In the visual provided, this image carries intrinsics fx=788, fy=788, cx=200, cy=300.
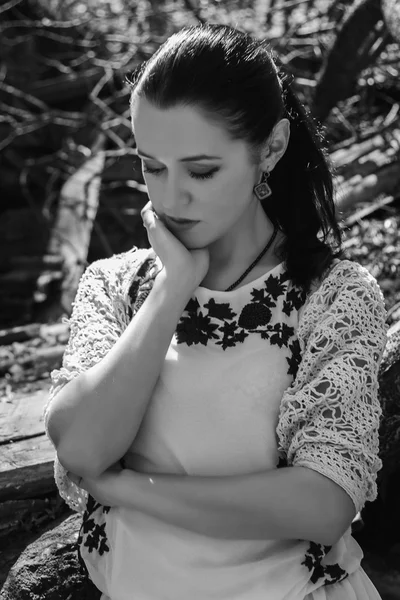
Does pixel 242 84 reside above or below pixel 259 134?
above

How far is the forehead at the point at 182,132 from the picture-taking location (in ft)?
5.94

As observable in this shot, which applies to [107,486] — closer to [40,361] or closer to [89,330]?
[89,330]

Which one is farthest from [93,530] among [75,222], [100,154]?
[100,154]

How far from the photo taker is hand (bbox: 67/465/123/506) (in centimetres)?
186

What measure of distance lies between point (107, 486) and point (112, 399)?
0.21m

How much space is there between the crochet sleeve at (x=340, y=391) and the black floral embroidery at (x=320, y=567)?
156 millimetres

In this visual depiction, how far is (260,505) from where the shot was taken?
1736mm

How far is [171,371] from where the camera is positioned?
199 cm

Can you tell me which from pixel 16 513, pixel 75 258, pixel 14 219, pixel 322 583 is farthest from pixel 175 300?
pixel 14 219

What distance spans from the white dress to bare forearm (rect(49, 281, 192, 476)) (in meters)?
0.11

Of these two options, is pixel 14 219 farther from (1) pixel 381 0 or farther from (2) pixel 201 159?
(2) pixel 201 159

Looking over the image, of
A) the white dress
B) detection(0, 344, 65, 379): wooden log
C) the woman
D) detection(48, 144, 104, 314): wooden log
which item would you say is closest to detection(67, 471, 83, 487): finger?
the woman

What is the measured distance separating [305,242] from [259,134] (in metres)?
0.33

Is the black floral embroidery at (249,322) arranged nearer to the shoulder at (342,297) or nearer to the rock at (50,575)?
the shoulder at (342,297)
